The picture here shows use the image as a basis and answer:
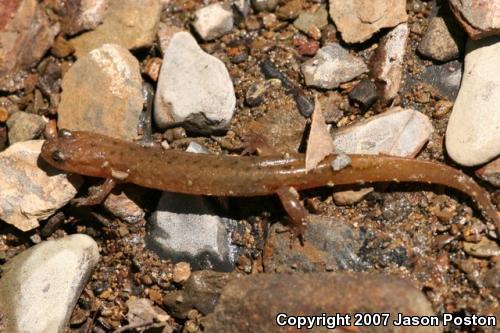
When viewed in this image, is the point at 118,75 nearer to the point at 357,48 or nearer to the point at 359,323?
the point at 357,48

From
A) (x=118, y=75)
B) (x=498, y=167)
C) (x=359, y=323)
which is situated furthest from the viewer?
(x=118, y=75)

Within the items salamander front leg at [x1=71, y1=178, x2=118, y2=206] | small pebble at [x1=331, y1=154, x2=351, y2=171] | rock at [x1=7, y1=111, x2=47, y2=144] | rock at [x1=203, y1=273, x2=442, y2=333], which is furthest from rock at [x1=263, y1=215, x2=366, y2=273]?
rock at [x1=7, y1=111, x2=47, y2=144]

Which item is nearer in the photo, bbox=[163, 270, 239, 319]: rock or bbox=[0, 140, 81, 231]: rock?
bbox=[163, 270, 239, 319]: rock

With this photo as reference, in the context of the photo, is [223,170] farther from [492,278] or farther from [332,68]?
[492,278]

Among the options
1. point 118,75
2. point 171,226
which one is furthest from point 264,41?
point 171,226

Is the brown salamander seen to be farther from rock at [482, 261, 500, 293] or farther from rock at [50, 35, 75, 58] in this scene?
rock at [50, 35, 75, 58]

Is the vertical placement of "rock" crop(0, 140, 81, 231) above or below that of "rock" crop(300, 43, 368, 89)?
below
